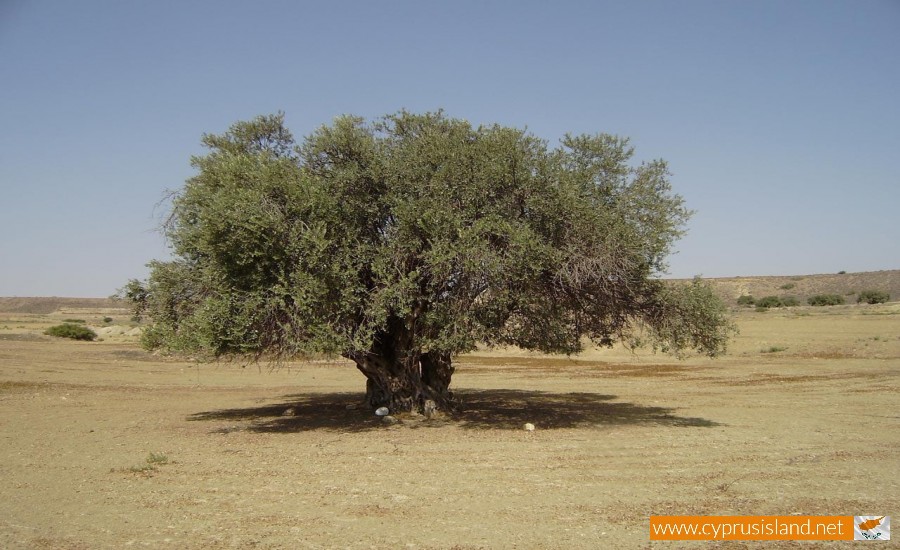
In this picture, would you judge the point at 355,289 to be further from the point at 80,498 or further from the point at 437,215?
the point at 80,498

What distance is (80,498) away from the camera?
33.1ft

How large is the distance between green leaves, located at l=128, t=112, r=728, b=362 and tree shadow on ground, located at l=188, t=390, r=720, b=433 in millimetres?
2667

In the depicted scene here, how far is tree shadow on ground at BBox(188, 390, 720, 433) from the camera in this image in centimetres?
1780

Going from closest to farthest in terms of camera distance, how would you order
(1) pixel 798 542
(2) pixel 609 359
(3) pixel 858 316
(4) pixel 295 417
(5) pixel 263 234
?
1. (1) pixel 798 542
2. (5) pixel 263 234
3. (4) pixel 295 417
4. (2) pixel 609 359
5. (3) pixel 858 316

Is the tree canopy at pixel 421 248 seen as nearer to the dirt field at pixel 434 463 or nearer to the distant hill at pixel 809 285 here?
the dirt field at pixel 434 463

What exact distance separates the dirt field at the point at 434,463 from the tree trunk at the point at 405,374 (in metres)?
0.90

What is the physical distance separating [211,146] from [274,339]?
22.4ft

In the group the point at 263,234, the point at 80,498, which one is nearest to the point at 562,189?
the point at 263,234

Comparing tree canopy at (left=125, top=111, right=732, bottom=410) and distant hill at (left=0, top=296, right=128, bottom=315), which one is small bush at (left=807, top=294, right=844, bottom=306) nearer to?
tree canopy at (left=125, top=111, right=732, bottom=410)

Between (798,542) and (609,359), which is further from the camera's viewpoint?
(609,359)

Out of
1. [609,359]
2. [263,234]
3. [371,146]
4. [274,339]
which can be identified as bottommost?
[609,359]

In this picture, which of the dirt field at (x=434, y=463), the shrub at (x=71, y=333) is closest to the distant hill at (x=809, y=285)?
the shrub at (x=71, y=333)

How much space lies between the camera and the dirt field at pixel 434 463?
8.63m

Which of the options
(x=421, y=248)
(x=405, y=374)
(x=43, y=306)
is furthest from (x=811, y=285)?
A: (x=43, y=306)
